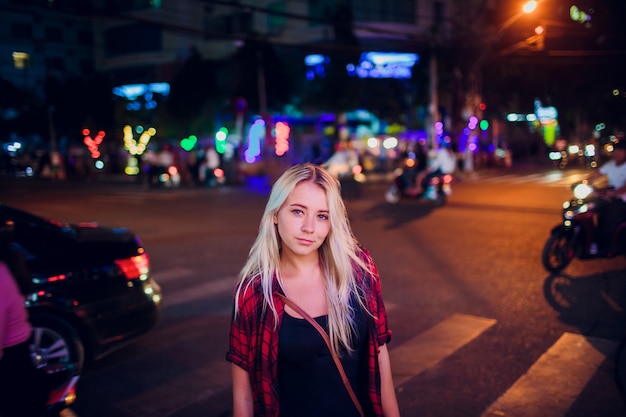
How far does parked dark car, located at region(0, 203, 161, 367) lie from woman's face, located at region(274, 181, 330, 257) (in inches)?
109

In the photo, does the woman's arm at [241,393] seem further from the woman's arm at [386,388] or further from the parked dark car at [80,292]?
the parked dark car at [80,292]

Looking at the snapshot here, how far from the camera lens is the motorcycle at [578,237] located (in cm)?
728

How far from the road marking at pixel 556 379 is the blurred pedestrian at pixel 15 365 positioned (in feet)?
9.27

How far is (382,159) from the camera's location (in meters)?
32.6

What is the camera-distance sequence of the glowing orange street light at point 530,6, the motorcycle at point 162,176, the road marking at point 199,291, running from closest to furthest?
the road marking at point 199,291 → the glowing orange street light at point 530,6 → the motorcycle at point 162,176

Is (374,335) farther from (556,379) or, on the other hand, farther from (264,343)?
(556,379)

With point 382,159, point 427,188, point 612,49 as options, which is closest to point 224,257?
point 612,49

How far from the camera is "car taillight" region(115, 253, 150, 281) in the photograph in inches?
182

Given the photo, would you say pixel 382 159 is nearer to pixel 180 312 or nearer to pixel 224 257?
pixel 224 257

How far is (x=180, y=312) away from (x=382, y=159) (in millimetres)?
27290

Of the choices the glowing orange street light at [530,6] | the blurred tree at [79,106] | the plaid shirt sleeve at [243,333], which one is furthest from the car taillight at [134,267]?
the blurred tree at [79,106]

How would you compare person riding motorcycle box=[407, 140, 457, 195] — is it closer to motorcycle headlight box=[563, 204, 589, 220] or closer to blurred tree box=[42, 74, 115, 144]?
motorcycle headlight box=[563, 204, 589, 220]

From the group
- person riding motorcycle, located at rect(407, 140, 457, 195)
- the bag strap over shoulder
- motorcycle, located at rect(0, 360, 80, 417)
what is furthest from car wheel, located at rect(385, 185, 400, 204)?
the bag strap over shoulder

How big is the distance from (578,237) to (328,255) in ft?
20.5
